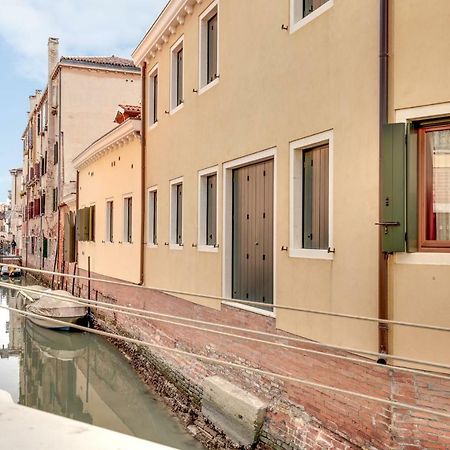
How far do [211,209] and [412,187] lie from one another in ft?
15.0

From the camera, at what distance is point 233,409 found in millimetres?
6852

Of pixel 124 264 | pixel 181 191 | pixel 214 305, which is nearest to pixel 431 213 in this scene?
pixel 214 305

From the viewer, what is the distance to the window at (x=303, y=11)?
5793 millimetres

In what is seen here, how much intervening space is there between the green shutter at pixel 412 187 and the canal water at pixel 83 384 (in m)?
4.76

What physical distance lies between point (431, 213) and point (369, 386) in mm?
1696

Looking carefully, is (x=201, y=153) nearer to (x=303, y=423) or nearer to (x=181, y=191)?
(x=181, y=191)

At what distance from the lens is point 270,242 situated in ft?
22.4

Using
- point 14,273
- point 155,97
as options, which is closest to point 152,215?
point 155,97

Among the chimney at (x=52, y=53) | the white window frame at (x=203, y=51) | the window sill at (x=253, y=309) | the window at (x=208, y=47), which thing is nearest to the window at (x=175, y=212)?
the white window frame at (x=203, y=51)

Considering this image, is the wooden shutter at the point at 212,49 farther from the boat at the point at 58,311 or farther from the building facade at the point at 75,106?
the building facade at the point at 75,106

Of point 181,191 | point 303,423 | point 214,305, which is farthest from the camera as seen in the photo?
point 181,191

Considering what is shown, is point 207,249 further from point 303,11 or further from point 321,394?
point 303,11

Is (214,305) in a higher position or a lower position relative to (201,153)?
lower

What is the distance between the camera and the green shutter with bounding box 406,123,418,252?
181 inches
